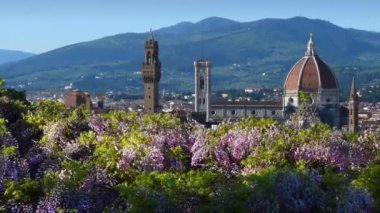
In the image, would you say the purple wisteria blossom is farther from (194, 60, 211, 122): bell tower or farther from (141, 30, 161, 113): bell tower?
(194, 60, 211, 122): bell tower

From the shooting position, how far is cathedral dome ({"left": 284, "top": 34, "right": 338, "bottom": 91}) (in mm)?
106875

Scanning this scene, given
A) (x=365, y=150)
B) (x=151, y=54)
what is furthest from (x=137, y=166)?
(x=151, y=54)

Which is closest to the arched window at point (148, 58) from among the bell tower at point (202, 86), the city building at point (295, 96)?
the city building at point (295, 96)

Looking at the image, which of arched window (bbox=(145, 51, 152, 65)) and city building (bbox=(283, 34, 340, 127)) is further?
city building (bbox=(283, 34, 340, 127))

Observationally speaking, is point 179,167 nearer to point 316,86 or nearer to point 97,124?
point 97,124

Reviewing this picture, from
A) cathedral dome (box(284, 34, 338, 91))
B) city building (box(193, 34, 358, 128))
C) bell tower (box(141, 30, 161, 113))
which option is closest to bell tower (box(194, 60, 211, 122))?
city building (box(193, 34, 358, 128))

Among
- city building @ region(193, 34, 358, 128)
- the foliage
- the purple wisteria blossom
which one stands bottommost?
city building @ region(193, 34, 358, 128)

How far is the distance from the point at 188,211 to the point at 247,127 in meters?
3.73

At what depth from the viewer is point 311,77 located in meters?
108

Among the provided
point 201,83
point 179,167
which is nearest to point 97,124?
point 179,167

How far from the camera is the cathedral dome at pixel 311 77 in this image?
4208 inches

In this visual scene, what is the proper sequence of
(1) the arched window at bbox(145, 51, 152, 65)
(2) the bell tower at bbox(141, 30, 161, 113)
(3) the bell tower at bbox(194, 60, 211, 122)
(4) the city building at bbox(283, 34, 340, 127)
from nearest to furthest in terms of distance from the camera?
(2) the bell tower at bbox(141, 30, 161, 113) → (1) the arched window at bbox(145, 51, 152, 65) → (4) the city building at bbox(283, 34, 340, 127) → (3) the bell tower at bbox(194, 60, 211, 122)

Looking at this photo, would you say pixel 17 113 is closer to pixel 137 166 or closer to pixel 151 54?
pixel 137 166

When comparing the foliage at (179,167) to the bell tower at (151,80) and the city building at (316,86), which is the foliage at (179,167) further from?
the city building at (316,86)
